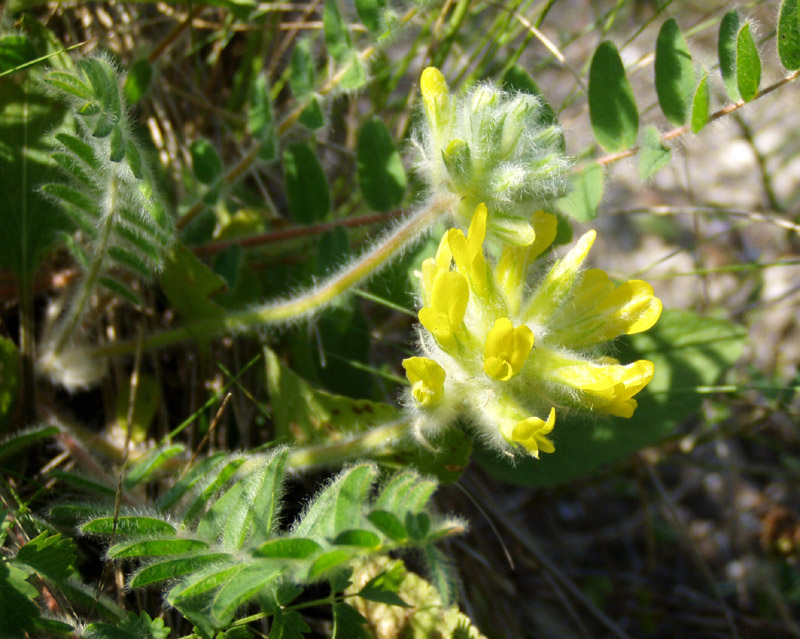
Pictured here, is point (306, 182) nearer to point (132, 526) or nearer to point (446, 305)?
point (446, 305)

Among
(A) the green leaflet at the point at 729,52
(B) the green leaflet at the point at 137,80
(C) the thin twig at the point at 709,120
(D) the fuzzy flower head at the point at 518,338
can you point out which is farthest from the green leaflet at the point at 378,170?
(A) the green leaflet at the point at 729,52

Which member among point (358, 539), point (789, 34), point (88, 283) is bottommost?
point (358, 539)

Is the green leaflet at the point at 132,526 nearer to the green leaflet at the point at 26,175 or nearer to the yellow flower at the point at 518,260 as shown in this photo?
the yellow flower at the point at 518,260

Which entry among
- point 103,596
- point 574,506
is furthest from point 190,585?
point 574,506

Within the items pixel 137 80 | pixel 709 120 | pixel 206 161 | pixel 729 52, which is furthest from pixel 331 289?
pixel 729 52

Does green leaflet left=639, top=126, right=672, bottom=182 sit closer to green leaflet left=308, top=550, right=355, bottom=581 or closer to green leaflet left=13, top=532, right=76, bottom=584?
green leaflet left=308, top=550, right=355, bottom=581

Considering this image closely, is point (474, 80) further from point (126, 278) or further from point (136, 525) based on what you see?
point (136, 525)

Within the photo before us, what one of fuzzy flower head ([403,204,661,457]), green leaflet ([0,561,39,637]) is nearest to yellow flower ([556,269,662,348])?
fuzzy flower head ([403,204,661,457])

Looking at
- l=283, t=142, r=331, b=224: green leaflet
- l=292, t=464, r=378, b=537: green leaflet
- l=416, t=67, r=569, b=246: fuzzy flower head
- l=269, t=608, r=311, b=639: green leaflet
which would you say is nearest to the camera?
l=292, t=464, r=378, b=537: green leaflet
